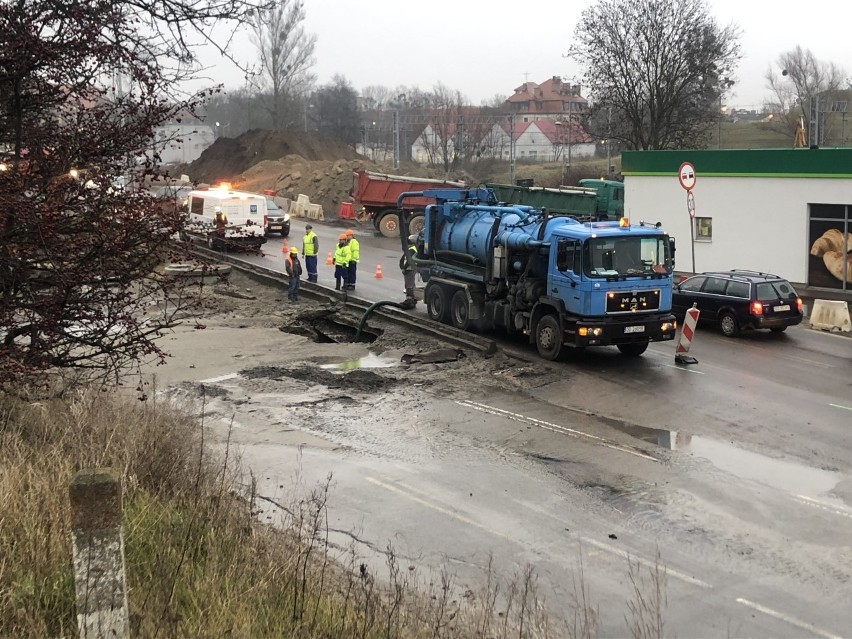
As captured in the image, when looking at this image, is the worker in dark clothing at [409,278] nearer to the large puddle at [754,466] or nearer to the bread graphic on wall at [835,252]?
the large puddle at [754,466]

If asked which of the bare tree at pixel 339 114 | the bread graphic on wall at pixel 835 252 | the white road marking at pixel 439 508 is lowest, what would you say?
the white road marking at pixel 439 508

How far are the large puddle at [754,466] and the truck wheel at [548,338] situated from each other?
388cm

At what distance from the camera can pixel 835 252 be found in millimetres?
24641

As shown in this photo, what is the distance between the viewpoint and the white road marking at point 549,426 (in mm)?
12008

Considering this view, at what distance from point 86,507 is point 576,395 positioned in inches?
433

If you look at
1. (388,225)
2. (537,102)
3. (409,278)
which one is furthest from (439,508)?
→ (537,102)

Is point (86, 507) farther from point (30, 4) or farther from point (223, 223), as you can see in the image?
point (30, 4)

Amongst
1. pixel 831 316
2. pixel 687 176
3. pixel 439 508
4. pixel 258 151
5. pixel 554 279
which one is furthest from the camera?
pixel 258 151

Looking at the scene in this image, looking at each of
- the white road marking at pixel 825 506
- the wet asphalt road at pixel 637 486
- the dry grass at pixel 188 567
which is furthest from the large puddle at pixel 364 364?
the white road marking at pixel 825 506

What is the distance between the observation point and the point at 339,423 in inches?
524

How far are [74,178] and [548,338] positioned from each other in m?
11.2

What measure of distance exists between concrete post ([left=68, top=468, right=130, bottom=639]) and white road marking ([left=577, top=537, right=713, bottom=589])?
5.04 meters

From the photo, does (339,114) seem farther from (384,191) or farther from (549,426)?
(549,426)

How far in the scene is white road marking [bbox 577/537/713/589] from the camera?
8.12 m
